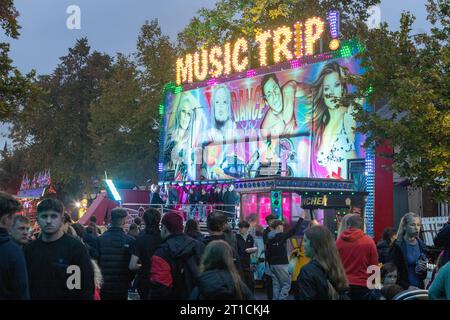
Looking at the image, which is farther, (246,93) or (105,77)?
(105,77)

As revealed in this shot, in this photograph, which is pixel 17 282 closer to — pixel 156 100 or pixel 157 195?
pixel 157 195

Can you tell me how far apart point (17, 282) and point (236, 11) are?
130ft

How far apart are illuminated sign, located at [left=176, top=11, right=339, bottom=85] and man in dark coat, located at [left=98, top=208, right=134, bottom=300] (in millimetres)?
22587

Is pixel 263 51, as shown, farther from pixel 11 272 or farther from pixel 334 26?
pixel 11 272

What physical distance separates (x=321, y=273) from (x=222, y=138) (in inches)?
1192

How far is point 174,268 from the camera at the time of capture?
7.38 meters

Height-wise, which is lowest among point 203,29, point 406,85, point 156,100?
point 406,85

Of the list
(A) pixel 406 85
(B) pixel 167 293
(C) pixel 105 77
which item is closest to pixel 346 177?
(A) pixel 406 85

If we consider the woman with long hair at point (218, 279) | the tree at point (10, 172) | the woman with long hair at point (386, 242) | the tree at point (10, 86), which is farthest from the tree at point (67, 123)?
the woman with long hair at point (218, 279)

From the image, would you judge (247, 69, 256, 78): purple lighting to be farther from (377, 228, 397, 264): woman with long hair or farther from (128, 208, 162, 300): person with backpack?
(128, 208, 162, 300): person with backpack

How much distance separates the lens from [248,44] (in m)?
37.1

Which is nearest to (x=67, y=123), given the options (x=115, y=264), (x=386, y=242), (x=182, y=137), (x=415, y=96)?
(x=182, y=137)

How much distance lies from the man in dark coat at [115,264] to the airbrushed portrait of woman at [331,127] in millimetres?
20473

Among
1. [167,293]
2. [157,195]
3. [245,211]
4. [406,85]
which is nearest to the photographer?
[167,293]
